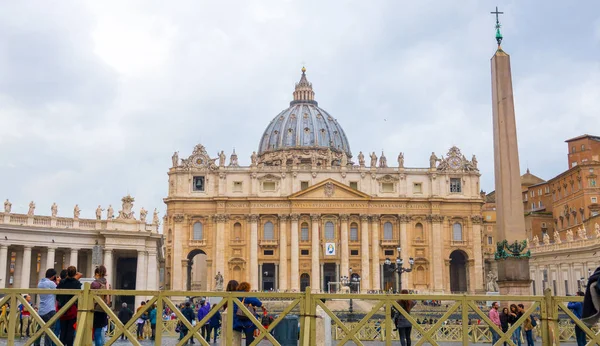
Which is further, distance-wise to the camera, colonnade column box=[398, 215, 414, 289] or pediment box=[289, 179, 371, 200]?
pediment box=[289, 179, 371, 200]

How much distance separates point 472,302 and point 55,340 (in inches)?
231

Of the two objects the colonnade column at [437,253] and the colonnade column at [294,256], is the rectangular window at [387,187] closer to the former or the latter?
the colonnade column at [437,253]

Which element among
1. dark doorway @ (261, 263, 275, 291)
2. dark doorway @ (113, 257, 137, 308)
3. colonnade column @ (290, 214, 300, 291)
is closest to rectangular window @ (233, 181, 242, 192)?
colonnade column @ (290, 214, 300, 291)

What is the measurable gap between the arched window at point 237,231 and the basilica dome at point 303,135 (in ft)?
78.3

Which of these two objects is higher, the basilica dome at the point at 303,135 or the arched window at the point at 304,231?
the basilica dome at the point at 303,135

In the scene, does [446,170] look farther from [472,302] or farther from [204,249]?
[472,302]

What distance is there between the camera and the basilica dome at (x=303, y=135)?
Answer: 350 feet

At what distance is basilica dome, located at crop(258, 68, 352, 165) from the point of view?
4198 inches

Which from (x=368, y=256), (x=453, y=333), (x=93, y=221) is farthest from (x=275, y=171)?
(x=453, y=333)

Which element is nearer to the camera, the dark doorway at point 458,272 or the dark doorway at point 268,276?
the dark doorway at point 268,276

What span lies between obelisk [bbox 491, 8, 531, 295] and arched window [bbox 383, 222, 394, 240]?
59.6 meters

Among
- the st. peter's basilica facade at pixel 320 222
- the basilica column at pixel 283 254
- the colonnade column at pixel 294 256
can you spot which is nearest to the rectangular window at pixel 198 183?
the st. peter's basilica facade at pixel 320 222

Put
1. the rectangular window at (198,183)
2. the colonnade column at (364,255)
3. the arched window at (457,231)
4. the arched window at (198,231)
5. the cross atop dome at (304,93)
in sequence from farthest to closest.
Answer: the cross atop dome at (304,93) → the arched window at (457,231) → the rectangular window at (198,183) → the arched window at (198,231) → the colonnade column at (364,255)

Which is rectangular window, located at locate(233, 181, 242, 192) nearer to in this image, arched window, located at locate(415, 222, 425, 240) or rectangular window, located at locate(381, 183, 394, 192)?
rectangular window, located at locate(381, 183, 394, 192)
